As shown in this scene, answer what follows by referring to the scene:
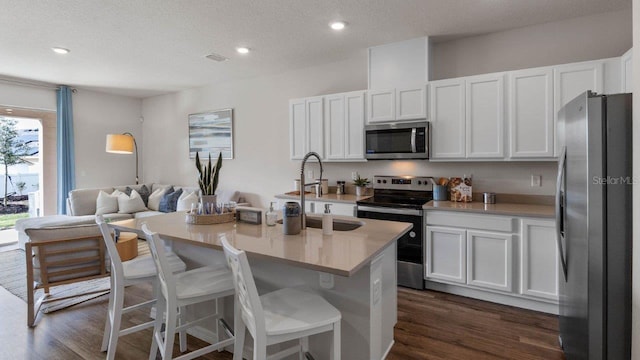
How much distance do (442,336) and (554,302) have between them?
109cm

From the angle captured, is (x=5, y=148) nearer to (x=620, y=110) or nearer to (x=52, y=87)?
(x=52, y=87)

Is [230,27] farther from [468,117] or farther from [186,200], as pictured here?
[186,200]

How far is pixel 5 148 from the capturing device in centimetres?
550

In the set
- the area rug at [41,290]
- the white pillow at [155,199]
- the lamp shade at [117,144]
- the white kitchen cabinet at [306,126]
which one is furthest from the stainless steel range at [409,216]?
the lamp shade at [117,144]

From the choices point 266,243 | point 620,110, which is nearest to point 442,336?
point 266,243

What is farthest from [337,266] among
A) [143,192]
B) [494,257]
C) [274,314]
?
[143,192]

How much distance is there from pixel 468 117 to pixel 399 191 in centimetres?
112

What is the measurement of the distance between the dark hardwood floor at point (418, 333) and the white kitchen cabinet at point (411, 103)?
1856 millimetres

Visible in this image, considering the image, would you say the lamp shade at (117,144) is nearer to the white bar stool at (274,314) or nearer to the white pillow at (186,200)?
the white pillow at (186,200)

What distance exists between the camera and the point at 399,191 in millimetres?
3951

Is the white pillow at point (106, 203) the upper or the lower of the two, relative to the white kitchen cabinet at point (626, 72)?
lower

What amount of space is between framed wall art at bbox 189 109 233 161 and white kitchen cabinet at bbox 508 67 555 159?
4109 millimetres

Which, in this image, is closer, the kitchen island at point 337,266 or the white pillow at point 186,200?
the kitchen island at point 337,266

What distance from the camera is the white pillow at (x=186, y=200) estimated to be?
5336 millimetres
